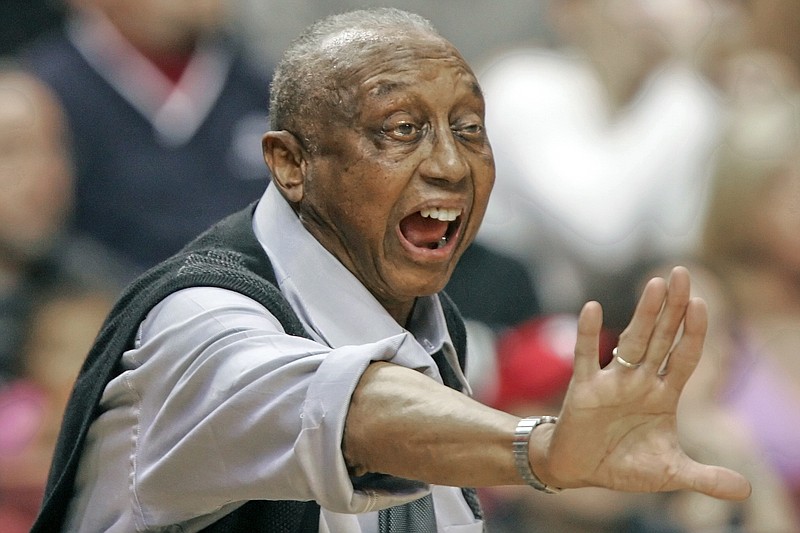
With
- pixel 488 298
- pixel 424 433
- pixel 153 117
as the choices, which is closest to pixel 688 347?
pixel 424 433

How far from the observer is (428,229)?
2342 millimetres

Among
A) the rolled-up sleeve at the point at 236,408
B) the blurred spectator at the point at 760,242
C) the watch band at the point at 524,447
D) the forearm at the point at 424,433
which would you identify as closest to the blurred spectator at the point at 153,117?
the blurred spectator at the point at 760,242

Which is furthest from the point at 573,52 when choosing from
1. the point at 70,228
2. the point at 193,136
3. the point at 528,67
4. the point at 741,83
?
the point at 70,228

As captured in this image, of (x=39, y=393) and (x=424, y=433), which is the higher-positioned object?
(x=424, y=433)

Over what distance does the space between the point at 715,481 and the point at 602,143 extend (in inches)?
142

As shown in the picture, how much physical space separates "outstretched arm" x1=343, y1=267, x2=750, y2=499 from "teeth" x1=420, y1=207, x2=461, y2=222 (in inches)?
22.1

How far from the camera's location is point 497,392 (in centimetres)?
445

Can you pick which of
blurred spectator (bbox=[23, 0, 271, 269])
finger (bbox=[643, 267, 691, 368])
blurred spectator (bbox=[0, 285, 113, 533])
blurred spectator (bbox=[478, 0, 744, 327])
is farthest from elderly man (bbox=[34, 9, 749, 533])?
blurred spectator (bbox=[478, 0, 744, 327])

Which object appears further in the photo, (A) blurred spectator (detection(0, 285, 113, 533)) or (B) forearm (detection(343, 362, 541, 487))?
(A) blurred spectator (detection(0, 285, 113, 533))

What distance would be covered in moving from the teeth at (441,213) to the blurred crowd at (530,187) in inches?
A: 83.2

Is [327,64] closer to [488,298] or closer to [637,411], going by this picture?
[637,411]

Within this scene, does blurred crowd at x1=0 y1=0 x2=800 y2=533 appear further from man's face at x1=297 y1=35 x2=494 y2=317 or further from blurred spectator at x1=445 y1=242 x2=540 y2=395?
man's face at x1=297 y1=35 x2=494 y2=317

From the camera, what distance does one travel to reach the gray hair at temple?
226 centimetres

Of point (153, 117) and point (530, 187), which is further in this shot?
point (530, 187)
